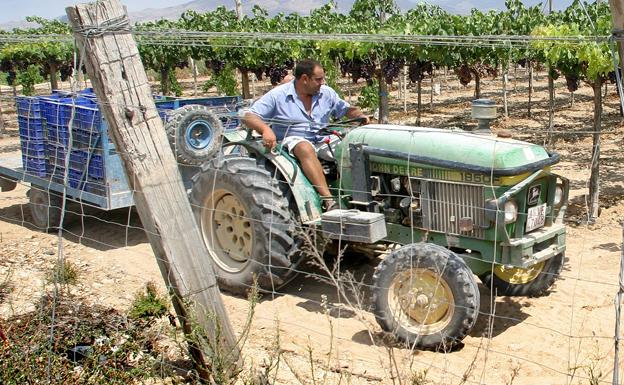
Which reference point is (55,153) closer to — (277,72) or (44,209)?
(44,209)

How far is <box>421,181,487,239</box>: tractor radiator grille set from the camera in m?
5.25

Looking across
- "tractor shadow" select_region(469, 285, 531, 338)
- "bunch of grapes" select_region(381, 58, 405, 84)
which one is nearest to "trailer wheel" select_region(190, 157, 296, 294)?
"tractor shadow" select_region(469, 285, 531, 338)

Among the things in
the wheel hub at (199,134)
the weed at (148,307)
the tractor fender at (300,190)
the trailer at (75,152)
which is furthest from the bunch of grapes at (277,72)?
the weed at (148,307)

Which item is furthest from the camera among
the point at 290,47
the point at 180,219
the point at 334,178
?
the point at 290,47

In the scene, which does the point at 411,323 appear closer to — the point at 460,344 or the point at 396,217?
the point at 460,344

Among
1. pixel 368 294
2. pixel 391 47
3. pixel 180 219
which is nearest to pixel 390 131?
pixel 368 294

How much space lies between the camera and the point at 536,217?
5.35 m

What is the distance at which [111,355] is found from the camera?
385 cm

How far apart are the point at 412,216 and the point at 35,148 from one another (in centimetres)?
488

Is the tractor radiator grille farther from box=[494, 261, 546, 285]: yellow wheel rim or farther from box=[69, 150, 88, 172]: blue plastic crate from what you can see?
box=[69, 150, 88, 172]: blue plastic crate

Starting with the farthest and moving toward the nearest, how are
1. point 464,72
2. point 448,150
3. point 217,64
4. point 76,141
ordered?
1. point 217,64
2. point 464,72
3. point 76,141
4. point 448,150

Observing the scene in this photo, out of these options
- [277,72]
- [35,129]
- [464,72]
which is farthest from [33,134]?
[464,72]

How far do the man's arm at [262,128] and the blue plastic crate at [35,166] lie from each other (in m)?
3.51

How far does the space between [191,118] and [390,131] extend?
8.00 feet
